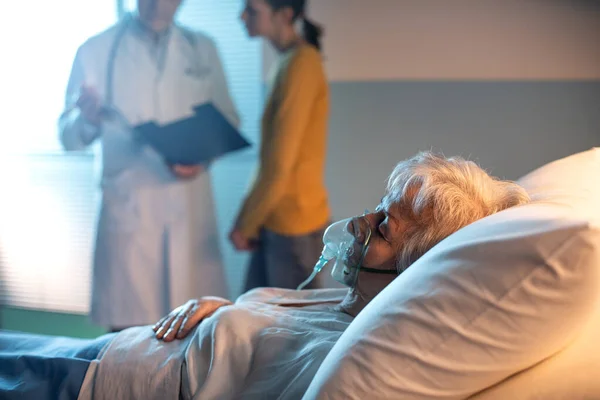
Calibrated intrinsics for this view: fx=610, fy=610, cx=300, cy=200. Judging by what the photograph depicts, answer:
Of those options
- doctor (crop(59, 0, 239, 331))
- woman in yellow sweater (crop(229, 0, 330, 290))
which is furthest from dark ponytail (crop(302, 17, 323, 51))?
doctor (crop(59, 0, 239, 331))

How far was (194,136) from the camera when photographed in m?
2.47

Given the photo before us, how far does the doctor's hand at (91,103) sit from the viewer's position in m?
2.52

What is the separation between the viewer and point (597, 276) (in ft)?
2.43

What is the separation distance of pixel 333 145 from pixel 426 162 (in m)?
1.32

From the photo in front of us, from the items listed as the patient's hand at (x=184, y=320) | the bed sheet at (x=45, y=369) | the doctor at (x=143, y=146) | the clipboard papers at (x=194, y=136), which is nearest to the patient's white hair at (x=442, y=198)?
the patient's hand at (x=184, y=320)

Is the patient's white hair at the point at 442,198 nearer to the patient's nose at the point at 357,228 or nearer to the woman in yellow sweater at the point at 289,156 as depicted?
the patient's nose at the point at 357,228

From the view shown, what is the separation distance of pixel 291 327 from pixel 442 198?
409mm

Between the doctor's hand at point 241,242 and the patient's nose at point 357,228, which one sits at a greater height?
the patient's nose at point 357,228

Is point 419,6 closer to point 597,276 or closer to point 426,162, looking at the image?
point 426,162

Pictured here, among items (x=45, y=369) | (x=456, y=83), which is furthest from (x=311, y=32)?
(x=45, y=369)

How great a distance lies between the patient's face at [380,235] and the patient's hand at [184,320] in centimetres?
34

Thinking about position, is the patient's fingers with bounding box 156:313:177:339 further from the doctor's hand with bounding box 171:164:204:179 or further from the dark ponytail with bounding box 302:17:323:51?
the dark ponytail with bounding box 302:17:323:51

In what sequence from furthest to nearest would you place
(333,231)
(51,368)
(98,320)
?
(98,320) → (333,231) → (51,368)

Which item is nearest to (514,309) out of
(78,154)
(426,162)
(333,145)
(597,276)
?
(597,276)
